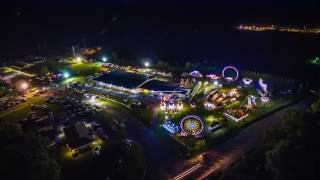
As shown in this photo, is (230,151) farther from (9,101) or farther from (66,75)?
(66,75)

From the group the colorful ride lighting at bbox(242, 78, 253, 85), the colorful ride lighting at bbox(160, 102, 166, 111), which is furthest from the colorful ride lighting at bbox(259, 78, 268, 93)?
the colorful ride lighting at bbox(160, 102, 166, 111)

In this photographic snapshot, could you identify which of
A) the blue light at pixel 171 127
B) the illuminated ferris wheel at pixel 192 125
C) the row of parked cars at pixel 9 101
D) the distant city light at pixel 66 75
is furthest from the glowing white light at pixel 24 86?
the illuminated ferris wheel at pixel 192 125

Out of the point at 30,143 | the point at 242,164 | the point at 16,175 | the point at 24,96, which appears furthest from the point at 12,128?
the point at 24,96

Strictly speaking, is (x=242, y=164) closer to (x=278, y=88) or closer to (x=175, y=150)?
(x=175, y=150)

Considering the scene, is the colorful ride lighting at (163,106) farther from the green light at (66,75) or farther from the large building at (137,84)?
the green light at (66,75)

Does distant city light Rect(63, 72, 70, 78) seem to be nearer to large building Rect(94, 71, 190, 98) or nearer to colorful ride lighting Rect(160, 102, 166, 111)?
large building Rect(94, 71, 190, 98)

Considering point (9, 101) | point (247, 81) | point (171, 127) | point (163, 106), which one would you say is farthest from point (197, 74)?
point (9, 101)
